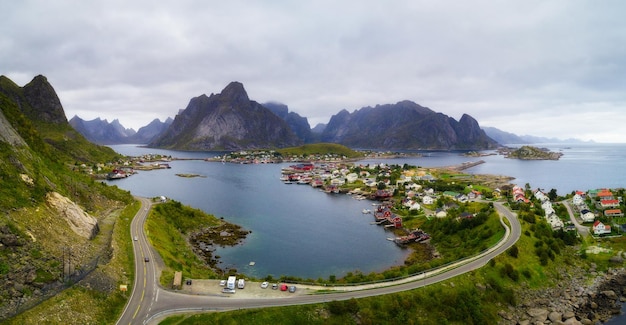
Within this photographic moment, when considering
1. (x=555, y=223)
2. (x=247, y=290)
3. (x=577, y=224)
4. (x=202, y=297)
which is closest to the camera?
(x=202, y=297)

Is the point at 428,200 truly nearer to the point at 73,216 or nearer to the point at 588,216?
the point at 588,216

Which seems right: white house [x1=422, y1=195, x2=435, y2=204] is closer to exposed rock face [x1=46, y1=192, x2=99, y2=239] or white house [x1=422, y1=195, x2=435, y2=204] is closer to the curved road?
the curved road

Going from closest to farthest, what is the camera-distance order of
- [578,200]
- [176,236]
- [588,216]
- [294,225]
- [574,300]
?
[574,300] < [176,236] < [588,216] < [578,200] < [294,225]

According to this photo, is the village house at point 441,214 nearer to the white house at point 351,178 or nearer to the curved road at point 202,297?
the curved road at point 202,297

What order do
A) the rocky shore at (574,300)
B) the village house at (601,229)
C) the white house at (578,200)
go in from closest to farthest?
the rocky shore at (574,300)
the village house at (601,229)
the white house at (578,200)

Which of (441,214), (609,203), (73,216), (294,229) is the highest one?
(73,216)

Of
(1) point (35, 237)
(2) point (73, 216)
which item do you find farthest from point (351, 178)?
(1) point (35, 237)

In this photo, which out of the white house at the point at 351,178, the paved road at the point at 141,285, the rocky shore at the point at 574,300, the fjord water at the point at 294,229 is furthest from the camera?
the white house at the point at 351,178

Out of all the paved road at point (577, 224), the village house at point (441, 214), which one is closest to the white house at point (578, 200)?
the paved road at point (577, 224)
